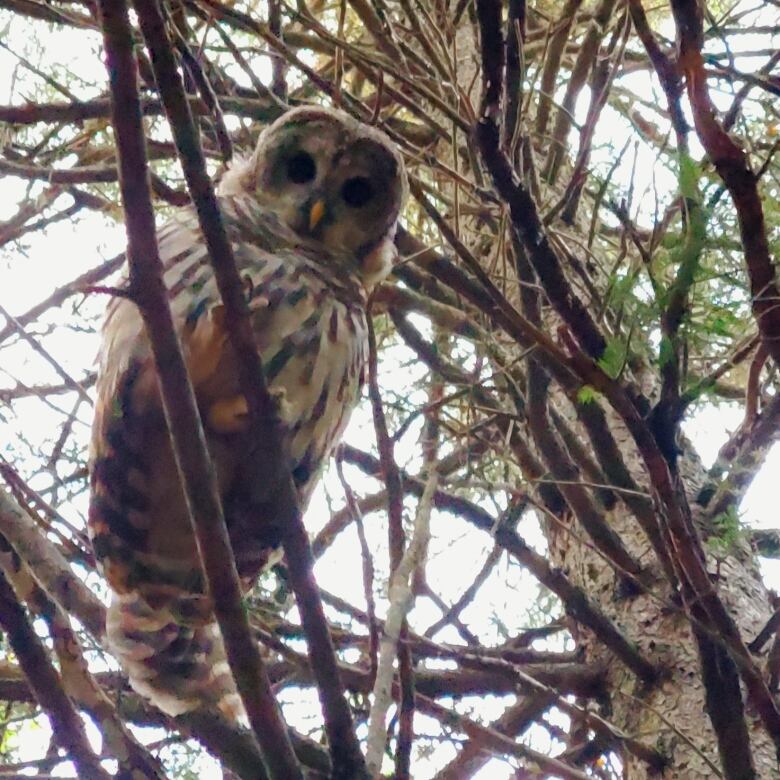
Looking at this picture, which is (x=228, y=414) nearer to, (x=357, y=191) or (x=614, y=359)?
(x=614, y=359)

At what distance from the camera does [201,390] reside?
2.04 metres

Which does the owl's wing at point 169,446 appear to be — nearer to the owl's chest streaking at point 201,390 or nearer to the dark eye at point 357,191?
the owl's chest streaking at point 201,390

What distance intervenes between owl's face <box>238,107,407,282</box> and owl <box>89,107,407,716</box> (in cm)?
23

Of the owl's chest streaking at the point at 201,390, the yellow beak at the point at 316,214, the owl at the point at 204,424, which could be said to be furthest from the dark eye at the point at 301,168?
the owl's chest streaking at the point at 201,390

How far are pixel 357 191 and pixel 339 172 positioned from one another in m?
0.06

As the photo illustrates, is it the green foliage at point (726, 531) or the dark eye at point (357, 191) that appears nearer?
the green foliage at point (726, 531)

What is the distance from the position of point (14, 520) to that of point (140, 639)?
50 cm

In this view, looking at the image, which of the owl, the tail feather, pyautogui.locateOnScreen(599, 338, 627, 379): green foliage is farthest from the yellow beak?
pyautogui.locateOnScreen(599, 338, 627, 379): green foliage

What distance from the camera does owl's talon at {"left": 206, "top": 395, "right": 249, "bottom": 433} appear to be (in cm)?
204

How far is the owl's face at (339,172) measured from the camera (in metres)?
2.66

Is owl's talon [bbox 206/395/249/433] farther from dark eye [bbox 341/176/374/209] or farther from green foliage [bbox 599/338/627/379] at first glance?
dark eye [bbox 341/176/374/209]

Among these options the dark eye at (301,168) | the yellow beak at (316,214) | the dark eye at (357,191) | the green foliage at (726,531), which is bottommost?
the green foliage at (726,531)

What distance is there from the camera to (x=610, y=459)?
226 cm

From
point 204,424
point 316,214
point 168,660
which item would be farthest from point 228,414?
point 316,214
